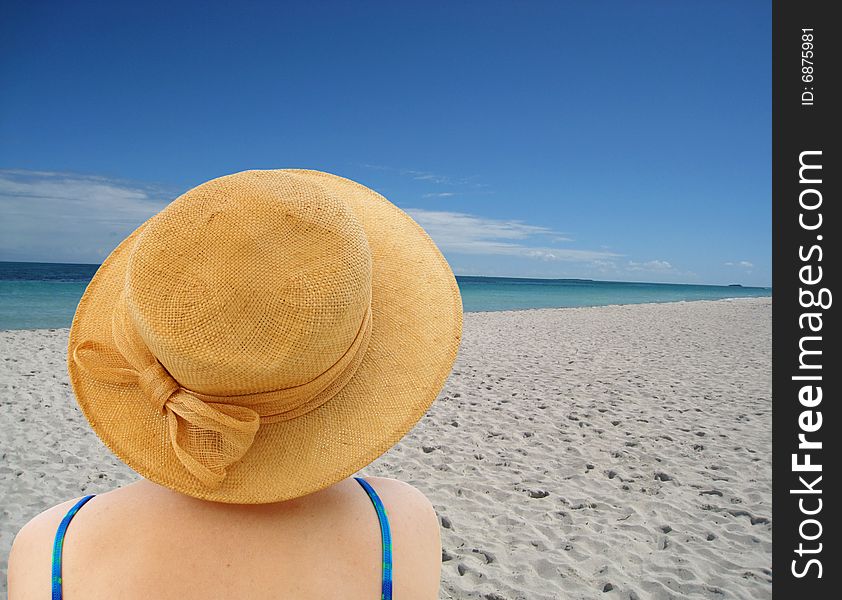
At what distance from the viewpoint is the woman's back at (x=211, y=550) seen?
2.84ft

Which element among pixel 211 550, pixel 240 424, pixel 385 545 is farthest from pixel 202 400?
pixel 385 545

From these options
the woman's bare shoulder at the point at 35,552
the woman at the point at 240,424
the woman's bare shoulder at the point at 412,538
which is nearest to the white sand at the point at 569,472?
the woman's bare shoulder at the point at 412,538

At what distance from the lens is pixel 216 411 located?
89cm

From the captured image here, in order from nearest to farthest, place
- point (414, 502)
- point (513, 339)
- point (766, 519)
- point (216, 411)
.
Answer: point (216, 411) → point (414, 502) → point (766, 519) → point (513, 339)

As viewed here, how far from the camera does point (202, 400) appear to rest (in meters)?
0.93

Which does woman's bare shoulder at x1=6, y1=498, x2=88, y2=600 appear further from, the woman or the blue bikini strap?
the blue bikini strap

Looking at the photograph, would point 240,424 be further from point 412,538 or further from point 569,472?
point 569,472

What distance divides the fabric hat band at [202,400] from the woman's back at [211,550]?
84 mm

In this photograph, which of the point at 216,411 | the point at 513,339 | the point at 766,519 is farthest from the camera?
the point at 513,339

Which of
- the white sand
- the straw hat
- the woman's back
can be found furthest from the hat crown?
the white sand

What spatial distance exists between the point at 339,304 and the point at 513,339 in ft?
A: 36.7

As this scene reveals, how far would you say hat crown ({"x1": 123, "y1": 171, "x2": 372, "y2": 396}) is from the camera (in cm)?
88

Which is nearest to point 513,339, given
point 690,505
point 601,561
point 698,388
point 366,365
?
point 698,388

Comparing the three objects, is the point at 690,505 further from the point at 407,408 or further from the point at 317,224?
the point at 317,224
